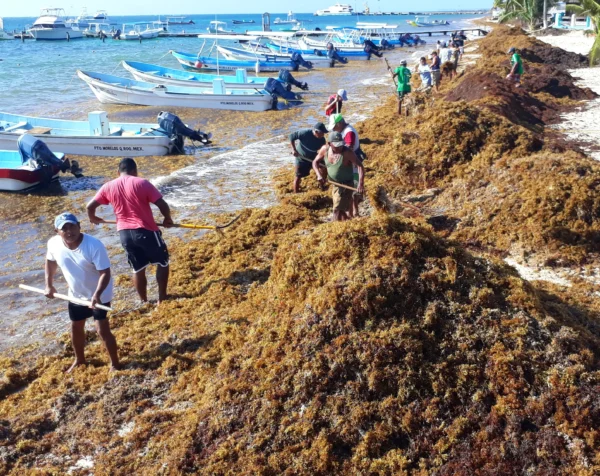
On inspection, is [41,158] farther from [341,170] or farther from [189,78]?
[189,78]

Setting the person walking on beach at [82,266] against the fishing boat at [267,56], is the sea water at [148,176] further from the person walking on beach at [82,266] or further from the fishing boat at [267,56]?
the fishing boat at [267,56]

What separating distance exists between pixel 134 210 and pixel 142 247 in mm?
444

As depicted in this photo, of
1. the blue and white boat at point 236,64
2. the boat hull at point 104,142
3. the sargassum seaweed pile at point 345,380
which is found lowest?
the sargassum seaweed pile at point 345,380

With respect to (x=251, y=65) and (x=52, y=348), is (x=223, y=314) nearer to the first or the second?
(x=52, y=348)

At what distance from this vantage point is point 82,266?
16.9 feet

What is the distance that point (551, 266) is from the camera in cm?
730

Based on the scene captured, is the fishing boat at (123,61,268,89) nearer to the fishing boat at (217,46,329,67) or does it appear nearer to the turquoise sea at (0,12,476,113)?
the turquoise sea at (0,12,476,113)

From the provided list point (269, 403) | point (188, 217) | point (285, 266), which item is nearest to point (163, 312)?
point (285, 266)

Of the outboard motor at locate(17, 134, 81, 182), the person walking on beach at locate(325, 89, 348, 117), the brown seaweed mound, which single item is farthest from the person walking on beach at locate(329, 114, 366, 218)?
the outboard motor at locate(17, 134, 81, 182)

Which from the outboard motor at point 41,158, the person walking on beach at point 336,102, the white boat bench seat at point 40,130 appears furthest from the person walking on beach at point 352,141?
the white boat bench seat at point 40,130

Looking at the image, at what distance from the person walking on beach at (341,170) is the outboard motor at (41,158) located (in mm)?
7486

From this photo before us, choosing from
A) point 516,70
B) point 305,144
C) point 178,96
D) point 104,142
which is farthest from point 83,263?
point 178,96

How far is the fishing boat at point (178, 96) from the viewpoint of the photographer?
21938 mm

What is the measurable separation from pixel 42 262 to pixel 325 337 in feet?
19.9
